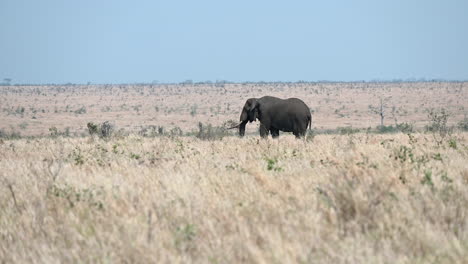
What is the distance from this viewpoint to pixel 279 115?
20109 millimetres

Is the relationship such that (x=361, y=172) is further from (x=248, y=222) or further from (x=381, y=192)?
(x=248, y=222)

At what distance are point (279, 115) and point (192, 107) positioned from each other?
49.7 metres

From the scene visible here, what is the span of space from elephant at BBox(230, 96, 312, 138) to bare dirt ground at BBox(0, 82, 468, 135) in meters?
Answer: 22.7

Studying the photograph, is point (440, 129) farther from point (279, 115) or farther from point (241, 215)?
point (241, 215)

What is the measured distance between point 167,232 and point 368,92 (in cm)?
8430

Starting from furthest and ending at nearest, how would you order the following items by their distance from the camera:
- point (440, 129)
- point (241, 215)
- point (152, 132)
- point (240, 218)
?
point (152, 132) → point (440, 129) → point (241, 215) → point (240, 218)

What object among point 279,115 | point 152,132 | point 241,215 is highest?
point 241,215

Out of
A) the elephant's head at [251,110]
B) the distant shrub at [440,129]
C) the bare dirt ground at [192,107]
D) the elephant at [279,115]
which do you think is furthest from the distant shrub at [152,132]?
the distant shrub at [440,129]

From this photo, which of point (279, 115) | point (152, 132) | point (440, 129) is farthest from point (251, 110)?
point (152, 132)

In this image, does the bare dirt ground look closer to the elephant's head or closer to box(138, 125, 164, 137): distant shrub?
box(138, 125, 164, 137): distant shrub

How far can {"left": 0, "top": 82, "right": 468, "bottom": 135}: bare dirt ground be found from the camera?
52.4 m

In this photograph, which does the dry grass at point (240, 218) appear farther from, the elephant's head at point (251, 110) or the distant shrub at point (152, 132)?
the distant shrub at point (152, 132)

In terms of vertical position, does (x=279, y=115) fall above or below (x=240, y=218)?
below

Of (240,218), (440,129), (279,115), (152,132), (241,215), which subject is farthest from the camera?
(152,132)
